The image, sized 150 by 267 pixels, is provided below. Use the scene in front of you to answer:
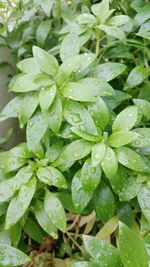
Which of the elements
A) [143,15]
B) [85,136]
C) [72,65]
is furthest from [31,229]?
[143,15]

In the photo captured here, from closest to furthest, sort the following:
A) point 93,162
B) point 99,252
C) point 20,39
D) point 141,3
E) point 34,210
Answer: point 99,252 → point 93,162 → point 34,210 → point 141,3 → point 20,39

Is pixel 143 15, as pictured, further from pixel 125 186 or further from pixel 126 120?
pixel 125 186

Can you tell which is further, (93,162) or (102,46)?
(102,46)

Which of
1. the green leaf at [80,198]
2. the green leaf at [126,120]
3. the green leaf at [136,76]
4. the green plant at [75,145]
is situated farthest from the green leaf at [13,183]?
the green leaf at [136,76]

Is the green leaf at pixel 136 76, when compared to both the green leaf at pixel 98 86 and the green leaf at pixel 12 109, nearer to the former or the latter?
the green leaf at pixel 98 86

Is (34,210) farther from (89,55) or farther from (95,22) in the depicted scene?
(95,22)

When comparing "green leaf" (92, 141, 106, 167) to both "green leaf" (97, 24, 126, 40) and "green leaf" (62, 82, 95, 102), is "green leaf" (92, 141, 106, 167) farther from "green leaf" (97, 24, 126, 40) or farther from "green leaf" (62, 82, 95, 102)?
"green leaf" (97, 24, 126, 40)

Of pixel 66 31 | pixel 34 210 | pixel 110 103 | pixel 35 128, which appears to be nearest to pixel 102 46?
pixel 66 31
